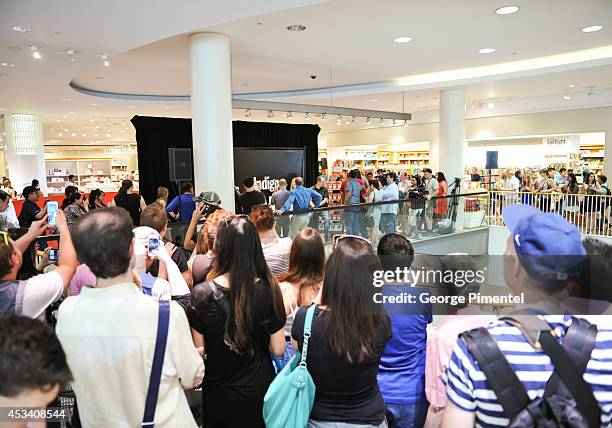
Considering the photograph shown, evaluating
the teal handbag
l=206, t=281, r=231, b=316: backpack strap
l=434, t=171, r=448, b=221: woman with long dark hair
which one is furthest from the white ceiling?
the teal handbag

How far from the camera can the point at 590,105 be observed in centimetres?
1259

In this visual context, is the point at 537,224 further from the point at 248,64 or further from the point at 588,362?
the point at 248,64

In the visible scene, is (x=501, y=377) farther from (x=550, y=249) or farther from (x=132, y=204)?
(x=132, y=204)

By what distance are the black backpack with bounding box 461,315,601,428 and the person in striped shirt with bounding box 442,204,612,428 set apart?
2 centimetres

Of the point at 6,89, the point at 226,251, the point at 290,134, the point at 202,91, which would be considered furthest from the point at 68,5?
the point at 290,134

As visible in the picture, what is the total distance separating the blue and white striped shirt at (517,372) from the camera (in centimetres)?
108

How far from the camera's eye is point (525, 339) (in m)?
1.11

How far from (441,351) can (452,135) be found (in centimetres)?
896

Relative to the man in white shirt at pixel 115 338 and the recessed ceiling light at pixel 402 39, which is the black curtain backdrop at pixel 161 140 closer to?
the recessed ceiling light at pixel 402 39

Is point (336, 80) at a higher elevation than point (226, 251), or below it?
higher

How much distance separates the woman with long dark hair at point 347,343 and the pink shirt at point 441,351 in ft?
1.21

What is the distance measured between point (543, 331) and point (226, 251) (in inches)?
50.6

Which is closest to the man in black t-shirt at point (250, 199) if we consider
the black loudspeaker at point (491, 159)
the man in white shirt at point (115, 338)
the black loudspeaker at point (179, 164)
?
the black loudspeaker at point (179, 164)

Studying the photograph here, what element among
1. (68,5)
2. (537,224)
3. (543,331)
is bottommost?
(543,331)
